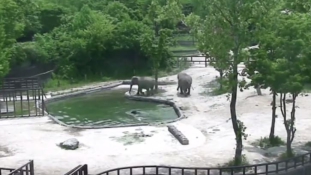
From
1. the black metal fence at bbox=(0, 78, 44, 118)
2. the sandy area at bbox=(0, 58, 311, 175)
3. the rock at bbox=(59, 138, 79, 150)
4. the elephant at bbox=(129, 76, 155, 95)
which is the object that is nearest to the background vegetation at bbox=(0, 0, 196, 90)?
the black metal fence at bbox=(0, 78, 44, 118)

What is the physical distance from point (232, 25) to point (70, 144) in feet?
25.7

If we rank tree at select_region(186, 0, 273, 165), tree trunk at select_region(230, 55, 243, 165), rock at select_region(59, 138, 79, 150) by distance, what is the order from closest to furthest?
tree at select_region(186, 0, 273, 165) → tree trunk at select_region(230, 55, 243, 165) → rock at select_region(59, 138, 79, 150)

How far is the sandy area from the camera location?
20500mm

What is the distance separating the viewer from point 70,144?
72.7 ft

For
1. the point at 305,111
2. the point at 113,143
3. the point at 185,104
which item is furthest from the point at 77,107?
the point at 305,111

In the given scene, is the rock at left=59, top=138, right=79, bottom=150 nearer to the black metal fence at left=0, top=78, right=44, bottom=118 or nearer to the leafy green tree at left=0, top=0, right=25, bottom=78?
the black metal fence at left=0, top=78, right=44, bottom=118

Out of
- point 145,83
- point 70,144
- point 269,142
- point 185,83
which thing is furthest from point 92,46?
point 269,142

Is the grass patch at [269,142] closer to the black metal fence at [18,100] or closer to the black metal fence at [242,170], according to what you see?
the black metal fence at [242,170]

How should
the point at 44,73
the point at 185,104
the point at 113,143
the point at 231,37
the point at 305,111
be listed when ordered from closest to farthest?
the point at 231,37, the point at 113,143, the point at 305,111, the point at 185,104, the point at 44,73

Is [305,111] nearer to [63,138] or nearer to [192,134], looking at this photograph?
[192,134]

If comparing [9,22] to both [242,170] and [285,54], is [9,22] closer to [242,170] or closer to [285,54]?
[285,54]

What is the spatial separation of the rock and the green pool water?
178 inches

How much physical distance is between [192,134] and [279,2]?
7264 mm

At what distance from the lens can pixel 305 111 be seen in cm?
2741
